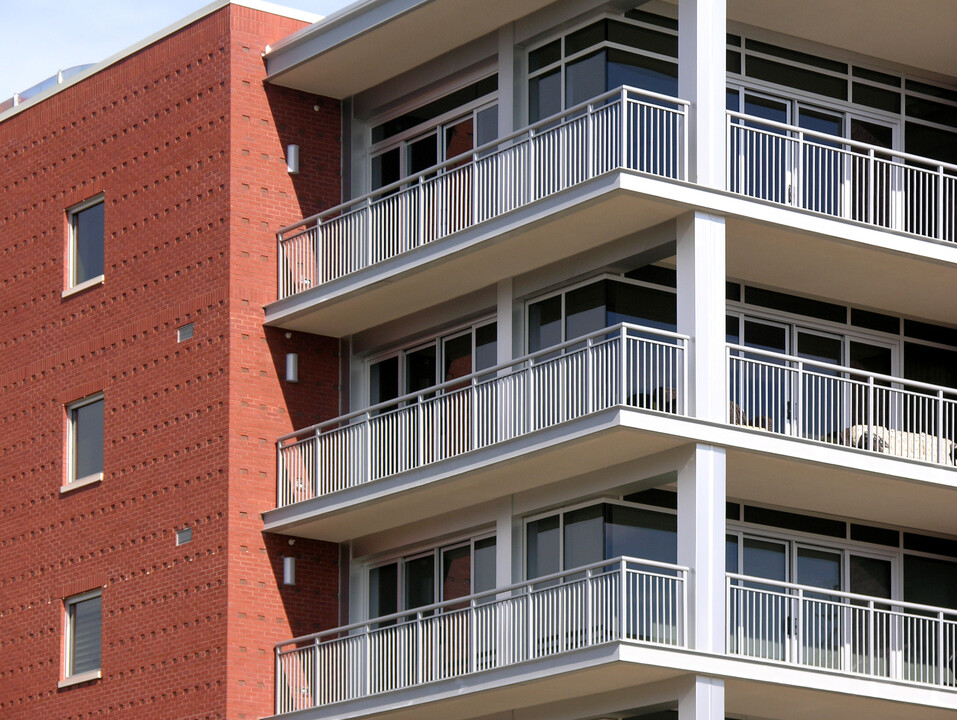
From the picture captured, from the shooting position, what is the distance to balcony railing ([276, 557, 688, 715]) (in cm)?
2781

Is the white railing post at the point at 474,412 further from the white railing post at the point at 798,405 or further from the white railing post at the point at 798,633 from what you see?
the white railing post at the point at 798,633

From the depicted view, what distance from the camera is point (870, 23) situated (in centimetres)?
3262

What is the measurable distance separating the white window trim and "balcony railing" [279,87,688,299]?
13.4 ft

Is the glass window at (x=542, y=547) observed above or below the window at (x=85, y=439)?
below

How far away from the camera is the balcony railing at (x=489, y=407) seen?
28.8 metres

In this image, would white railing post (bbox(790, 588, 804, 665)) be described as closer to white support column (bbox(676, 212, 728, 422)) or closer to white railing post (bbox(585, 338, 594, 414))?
white support column (bbox(676, 212, 728, 422))

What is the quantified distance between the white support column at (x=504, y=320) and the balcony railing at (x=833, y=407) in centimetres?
323

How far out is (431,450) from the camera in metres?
32.3

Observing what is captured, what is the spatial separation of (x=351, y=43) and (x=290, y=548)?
25.3ft

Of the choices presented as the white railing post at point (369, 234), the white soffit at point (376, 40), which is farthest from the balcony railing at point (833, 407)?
the white soffit at point (376, 40)

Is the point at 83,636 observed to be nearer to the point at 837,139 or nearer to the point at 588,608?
the point at 588,608

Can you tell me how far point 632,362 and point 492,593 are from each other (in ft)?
12.2

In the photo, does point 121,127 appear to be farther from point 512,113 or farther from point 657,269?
point 657,269

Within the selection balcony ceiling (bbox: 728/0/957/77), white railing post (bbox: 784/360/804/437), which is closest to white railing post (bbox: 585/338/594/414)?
white railing post (bbox: 784/360/804/437)
